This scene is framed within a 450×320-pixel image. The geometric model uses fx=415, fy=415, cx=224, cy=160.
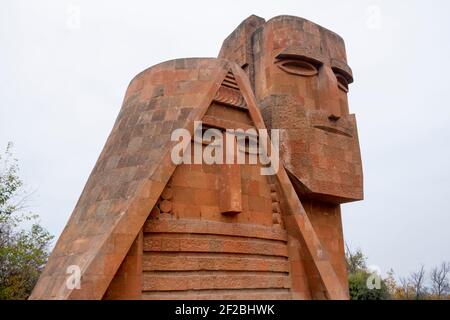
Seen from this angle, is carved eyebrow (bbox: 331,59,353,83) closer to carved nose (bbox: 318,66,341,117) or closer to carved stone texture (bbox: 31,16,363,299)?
carved stone texture (bbox: 31,16,363,299)

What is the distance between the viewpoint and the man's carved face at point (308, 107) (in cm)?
943

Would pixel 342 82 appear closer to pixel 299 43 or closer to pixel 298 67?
pixel 298 67

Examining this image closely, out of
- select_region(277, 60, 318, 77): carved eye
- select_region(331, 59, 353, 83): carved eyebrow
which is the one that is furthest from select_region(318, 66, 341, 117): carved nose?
select_region(331, 59, 353, 83): carved eyebrow

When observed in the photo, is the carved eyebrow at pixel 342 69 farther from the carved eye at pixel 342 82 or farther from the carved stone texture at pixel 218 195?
the carved stone texture at pixel 218 195

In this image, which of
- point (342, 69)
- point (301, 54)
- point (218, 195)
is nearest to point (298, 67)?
point (301, 54)

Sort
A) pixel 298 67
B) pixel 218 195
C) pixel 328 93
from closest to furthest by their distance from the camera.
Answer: pixel 218 195 → pixel 328 93 → pixel 298 67

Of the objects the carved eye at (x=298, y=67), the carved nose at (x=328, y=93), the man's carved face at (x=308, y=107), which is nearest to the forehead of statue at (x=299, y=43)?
the man's carved face at (x=308, y=107)

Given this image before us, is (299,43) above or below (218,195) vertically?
above

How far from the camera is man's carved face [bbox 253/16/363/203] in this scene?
943 centimetres

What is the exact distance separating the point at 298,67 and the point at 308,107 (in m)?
1.04

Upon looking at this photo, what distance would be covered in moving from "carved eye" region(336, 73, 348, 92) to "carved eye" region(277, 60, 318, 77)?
3.07 feet

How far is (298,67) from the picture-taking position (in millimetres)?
10117

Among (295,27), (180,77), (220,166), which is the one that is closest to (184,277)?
(220,166)

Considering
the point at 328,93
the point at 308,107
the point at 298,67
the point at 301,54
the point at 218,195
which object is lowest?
the point at 218,195
